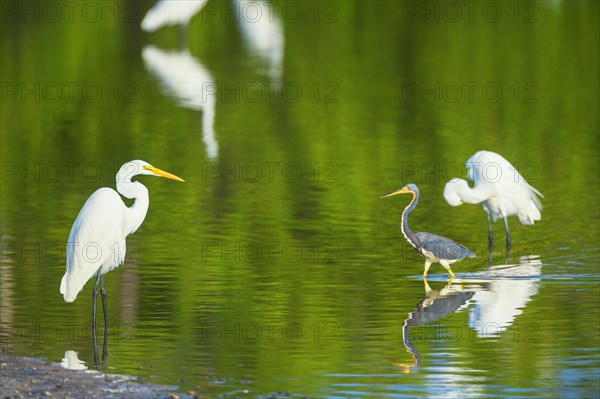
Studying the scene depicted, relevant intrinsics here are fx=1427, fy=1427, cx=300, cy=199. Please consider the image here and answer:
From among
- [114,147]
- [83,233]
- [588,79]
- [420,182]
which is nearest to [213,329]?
[83,233]

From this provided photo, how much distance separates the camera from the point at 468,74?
27.1 meters

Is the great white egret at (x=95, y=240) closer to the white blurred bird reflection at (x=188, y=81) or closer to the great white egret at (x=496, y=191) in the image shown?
the great white egret at (x=496, y=191)

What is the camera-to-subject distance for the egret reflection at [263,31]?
29.4 meters

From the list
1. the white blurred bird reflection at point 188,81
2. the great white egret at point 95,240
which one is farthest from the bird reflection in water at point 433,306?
the white blurred bird reflection at point 188,81

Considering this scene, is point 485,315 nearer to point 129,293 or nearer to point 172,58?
point 129,293

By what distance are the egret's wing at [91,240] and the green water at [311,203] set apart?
0.43 metres

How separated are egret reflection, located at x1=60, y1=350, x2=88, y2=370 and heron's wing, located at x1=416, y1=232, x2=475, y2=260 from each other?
139 inches

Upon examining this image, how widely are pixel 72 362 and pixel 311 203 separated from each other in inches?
268

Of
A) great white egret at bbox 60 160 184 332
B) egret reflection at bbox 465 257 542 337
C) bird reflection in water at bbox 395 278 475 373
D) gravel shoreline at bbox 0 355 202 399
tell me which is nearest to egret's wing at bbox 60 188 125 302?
great white egret at bbox 60 160 184 332

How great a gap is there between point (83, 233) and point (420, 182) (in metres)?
7.67

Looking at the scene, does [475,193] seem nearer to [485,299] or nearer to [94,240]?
[485,299]

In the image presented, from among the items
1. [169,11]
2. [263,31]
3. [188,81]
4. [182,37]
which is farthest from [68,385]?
[263,31]

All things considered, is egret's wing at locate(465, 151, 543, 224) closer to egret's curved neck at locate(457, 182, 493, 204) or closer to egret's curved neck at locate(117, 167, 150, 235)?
egret's curved neck at locate(457, 182, 493, 204)

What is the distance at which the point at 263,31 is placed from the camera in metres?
34.6
